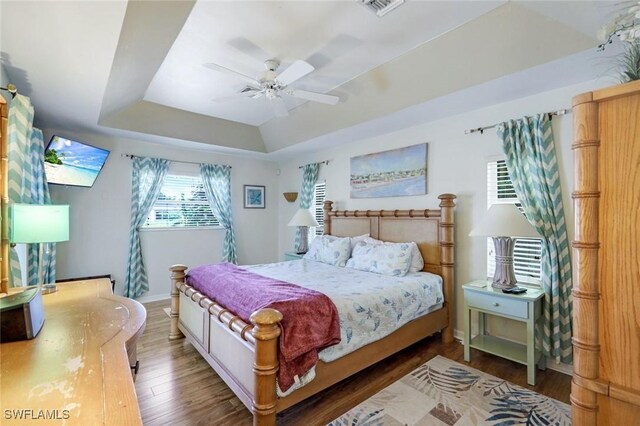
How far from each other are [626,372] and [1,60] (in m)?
4.05

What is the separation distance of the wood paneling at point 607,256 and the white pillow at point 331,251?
265cm

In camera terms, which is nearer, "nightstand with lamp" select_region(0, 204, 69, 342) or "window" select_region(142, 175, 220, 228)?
"nightstand with lamp" select_region(0, 204, 69, 342)

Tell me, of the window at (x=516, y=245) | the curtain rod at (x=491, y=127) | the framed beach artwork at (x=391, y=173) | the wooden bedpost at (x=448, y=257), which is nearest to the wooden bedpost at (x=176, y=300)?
the framed beach artwork at (x=391, y=173)

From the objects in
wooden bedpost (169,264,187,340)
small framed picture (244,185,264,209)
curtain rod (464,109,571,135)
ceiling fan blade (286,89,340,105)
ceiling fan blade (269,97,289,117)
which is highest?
ceiling fan blade (286,89,340,105)

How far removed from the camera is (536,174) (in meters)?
2.65

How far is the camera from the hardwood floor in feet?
6.64

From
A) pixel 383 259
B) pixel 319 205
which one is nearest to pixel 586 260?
pixel 383 259

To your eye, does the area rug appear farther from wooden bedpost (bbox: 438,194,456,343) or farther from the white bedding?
wooden bedpost (bbox: 438,194,456,343)

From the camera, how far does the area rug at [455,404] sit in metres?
1.98

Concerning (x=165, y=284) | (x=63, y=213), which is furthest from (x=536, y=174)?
(x=165, y=284)

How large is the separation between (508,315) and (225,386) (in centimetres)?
249

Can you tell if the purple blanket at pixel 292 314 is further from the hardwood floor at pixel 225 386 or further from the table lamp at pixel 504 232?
the table lamp at pixel 504 232

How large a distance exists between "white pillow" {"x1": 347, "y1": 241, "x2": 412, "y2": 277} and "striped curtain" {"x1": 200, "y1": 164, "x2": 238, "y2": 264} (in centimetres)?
262

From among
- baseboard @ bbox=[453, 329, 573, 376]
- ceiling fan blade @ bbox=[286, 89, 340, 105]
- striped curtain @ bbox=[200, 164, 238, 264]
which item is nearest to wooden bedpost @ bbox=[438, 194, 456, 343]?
baseboard @ bbox=[453, 329, 573, 376]
